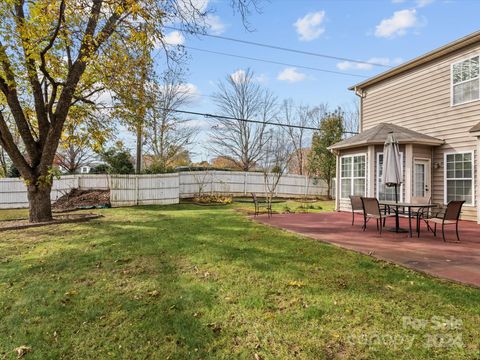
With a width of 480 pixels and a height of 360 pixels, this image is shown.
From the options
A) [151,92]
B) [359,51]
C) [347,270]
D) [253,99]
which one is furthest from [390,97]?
[253,99]

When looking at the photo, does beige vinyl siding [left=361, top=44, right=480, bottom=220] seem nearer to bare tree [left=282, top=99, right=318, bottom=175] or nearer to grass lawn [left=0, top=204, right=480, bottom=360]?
grass lawn [left=0, top=204, right=480, bottom=360]

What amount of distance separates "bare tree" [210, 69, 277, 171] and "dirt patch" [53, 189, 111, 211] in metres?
14.1

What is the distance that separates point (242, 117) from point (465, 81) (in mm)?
19756

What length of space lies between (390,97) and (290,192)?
984 centimetres

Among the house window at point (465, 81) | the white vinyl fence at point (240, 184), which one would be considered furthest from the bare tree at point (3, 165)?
the house window at point (465, 81)

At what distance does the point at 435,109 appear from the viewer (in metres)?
10.5

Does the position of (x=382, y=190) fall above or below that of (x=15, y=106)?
below

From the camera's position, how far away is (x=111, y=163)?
1727 cm

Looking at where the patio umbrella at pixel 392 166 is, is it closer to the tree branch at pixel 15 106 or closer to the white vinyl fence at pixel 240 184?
the tree branch at pixel 15 106

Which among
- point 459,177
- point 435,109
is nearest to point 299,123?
point 435,109

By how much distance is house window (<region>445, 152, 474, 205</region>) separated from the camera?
9.38 meters

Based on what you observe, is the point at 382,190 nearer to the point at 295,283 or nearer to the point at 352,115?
the point at 295,283

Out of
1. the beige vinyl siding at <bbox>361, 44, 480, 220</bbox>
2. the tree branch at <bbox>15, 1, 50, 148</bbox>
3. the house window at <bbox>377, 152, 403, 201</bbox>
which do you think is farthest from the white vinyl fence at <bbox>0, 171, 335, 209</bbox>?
the beige vinyl siding at <bbox>361, 44, 480, 220</bbox>

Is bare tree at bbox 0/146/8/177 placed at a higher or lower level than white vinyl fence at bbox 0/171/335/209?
higher
